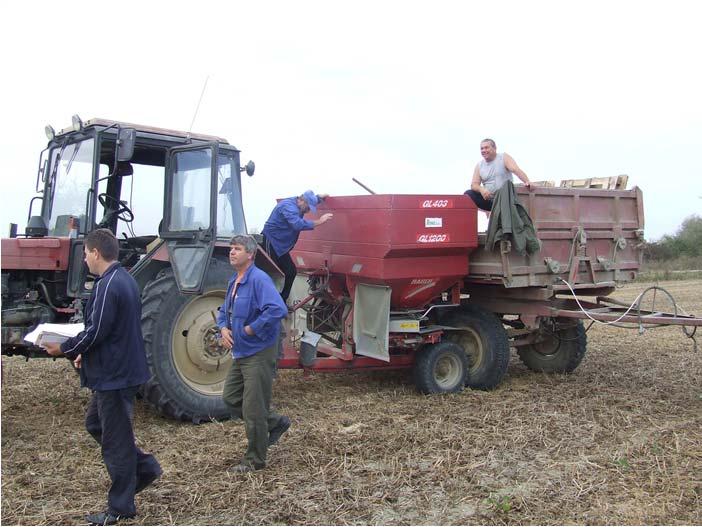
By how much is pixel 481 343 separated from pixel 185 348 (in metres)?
3.26

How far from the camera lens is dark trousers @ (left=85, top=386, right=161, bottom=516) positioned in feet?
12.8

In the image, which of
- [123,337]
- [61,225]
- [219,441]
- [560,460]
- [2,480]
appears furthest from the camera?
[61,225]

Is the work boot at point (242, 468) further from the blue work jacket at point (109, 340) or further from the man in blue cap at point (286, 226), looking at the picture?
the man in blue cap at point (286, 226)

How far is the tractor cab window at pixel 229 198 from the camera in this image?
648cm

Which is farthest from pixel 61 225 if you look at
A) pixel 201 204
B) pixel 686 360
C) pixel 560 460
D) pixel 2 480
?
pixel 686 360

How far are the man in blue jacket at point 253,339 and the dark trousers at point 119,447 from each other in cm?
89

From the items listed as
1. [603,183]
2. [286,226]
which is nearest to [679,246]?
[603,183]

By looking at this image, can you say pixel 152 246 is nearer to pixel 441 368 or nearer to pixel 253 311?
pixel 253 311

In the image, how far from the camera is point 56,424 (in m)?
5.82

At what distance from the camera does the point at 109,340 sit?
390cm

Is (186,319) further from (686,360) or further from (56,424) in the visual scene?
(686,360)

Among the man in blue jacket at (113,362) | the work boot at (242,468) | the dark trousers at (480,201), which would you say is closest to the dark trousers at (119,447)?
the man in blue jacket at (113,362)

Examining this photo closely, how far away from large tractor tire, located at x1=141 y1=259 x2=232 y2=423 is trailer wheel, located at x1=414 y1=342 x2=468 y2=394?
6.79ft

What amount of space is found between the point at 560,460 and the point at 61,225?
4711 millimetres
